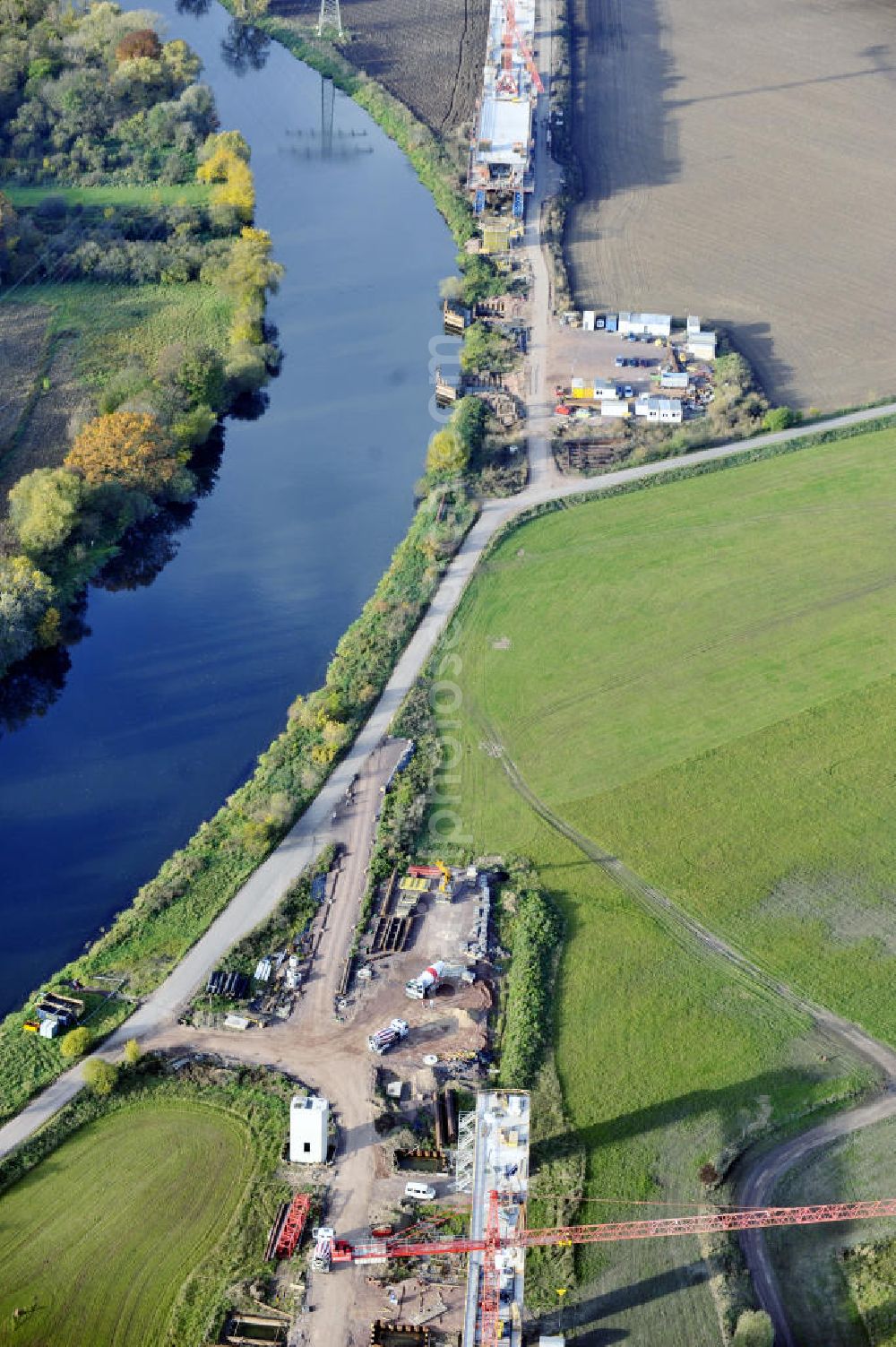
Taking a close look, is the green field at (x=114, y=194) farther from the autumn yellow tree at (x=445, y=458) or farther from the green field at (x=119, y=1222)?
the green field at (x=119, y=1222)

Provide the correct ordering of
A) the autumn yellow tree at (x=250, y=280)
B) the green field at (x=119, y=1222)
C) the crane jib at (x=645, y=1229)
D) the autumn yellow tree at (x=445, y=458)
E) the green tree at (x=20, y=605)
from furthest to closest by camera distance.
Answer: the autumn yellow tree at (x=250, y=280) < the autumn yellow tree at (x=445, y=458) < the green tree at (x=20, y=605) < the green field at (x=119, y=1222) < the crane jib at (x=645, y=1229)

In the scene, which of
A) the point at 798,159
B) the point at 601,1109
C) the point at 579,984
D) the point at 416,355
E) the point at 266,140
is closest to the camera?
the point at 601,1109

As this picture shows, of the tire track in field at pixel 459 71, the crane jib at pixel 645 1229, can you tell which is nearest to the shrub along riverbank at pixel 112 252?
the tire track in field at pixel 459 71

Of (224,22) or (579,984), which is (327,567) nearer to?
(579,984)

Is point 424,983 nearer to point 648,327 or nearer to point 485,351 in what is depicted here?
point 485,351

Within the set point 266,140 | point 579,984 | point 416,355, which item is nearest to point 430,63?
point 266,140

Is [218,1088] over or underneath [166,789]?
underneath
